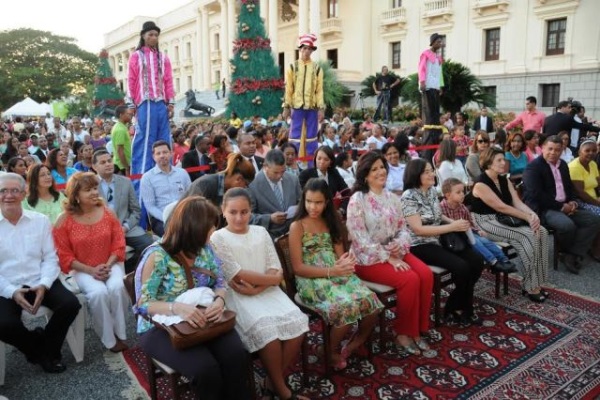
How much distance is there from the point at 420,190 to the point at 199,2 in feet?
147

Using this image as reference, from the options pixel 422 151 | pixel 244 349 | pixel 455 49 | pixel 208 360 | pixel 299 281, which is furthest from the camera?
pixel 455 49

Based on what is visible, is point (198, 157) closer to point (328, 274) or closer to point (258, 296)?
point (328, 274)

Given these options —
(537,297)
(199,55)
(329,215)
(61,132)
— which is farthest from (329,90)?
(199,55)

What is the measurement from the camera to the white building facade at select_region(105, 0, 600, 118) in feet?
71.4

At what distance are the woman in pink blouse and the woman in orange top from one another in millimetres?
1864

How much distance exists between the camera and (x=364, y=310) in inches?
127

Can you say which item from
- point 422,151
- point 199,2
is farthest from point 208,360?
Result: point 199,2

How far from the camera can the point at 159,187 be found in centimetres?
495

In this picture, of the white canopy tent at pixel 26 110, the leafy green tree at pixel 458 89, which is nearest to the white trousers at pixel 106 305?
the leafy green tree at pixel 458 89

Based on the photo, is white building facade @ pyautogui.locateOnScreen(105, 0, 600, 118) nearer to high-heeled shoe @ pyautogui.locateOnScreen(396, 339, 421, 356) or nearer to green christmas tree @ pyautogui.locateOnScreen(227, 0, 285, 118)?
green christmas tree @ pyautogui.locateOnScreen(227, 0, 285, 118)

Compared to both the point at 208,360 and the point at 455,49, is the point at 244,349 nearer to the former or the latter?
the point at 208,360

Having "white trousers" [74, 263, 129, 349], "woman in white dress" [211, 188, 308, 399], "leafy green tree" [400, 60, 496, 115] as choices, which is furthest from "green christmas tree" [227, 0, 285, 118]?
"woman in white dress" [211, 188, 308, 399]

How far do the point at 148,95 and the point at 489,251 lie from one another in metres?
4.80

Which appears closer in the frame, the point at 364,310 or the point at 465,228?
the point at 364,310
